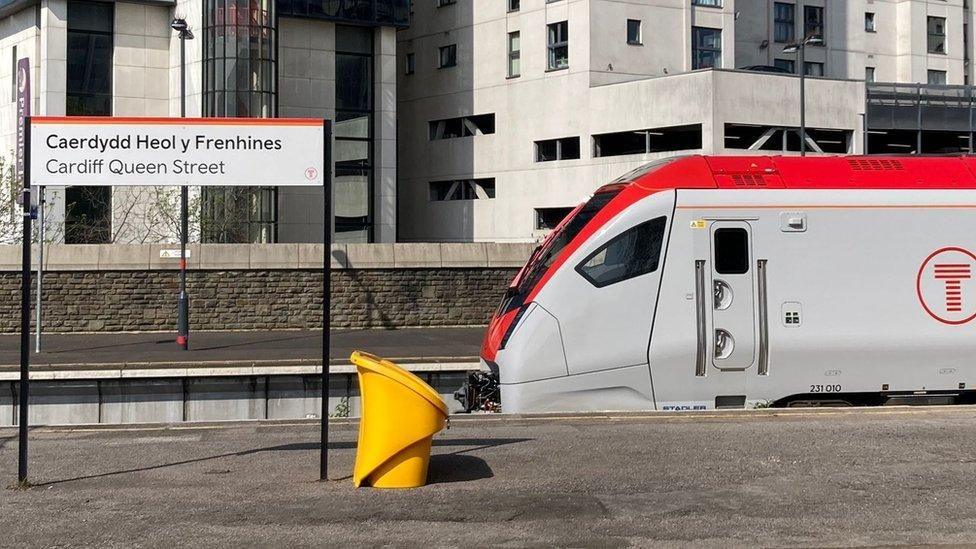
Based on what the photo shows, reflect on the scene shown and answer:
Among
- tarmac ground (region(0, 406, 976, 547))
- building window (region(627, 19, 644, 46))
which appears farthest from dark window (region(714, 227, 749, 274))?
building window (region(627, 19, 644, 46))

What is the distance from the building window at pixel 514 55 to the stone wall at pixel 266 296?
27513mm

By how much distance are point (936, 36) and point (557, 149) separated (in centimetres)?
2549

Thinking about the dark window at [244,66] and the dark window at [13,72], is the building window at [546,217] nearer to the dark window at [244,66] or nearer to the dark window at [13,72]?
the dark window at [244,66]

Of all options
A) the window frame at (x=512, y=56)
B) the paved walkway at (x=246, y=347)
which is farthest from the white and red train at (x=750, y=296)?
the window frame at (x=512, y=56)

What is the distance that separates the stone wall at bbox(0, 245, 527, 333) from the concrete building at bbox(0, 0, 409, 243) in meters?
14.3

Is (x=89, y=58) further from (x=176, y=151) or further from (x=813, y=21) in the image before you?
(x=176, y=151)

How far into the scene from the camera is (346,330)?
2684 centimetres

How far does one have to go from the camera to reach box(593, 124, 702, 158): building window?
157 feet

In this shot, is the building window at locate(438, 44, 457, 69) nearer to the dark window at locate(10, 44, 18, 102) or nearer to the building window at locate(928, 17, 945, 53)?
the dark window at locate(10, 44, 18, 102)

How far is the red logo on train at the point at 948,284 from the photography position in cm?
1453

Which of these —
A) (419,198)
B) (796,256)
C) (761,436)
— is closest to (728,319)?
(796,256)

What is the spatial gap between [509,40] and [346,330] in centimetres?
2981

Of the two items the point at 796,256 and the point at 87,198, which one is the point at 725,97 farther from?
the point at 796,256

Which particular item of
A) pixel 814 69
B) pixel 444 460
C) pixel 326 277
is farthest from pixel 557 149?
pixel 326 277
